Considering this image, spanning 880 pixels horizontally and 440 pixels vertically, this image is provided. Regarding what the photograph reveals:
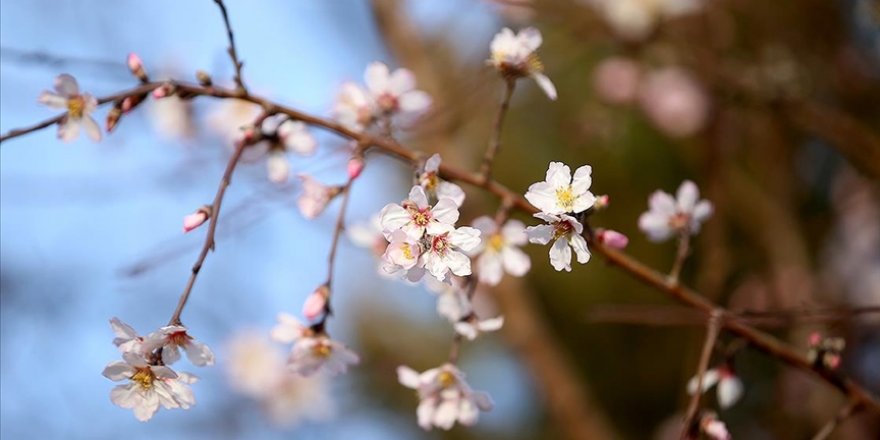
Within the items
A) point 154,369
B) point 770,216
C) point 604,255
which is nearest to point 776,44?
point 770,216

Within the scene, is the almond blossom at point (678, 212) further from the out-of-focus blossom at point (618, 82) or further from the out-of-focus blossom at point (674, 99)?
the out-of-focus blossom at point (618, 82)

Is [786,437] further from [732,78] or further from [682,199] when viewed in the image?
[682,199]

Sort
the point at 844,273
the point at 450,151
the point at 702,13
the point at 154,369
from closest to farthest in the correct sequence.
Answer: the point at 154,369, the point at 450,151, the point at 702,13, the point at 844,273

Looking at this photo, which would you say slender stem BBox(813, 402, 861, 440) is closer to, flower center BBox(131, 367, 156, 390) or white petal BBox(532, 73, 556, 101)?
white petal BBox(532, 73, 556, 101)

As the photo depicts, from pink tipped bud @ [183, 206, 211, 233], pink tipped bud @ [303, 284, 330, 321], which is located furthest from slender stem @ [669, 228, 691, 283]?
pink tipped bud @ [183, 206, 211, 233]

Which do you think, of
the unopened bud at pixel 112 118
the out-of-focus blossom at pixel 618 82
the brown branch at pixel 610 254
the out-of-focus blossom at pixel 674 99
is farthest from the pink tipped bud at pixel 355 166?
the out-of-focus blossom at pixel 618 82

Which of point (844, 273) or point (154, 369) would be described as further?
point (844, 273)
